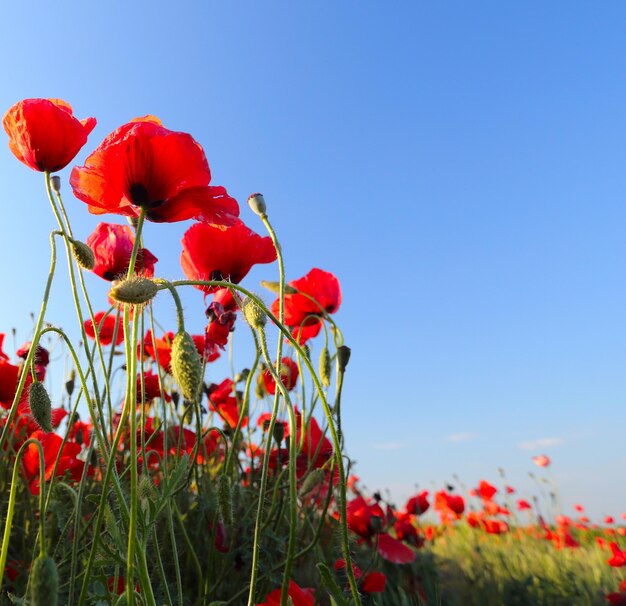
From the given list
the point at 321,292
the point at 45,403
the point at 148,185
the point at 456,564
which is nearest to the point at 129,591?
the point at 45,403

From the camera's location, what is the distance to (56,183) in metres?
1.28

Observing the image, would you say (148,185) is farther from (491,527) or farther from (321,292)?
(491,527)

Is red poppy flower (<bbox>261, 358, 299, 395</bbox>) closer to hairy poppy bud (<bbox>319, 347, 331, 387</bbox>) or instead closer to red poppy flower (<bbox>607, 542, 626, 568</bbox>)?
hairy poppy bud (<bbox>319, 347, 331, 387</bbox>)

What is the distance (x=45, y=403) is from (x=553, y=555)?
2573mm

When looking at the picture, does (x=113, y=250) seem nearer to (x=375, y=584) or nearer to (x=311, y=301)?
(x=311, y=301)

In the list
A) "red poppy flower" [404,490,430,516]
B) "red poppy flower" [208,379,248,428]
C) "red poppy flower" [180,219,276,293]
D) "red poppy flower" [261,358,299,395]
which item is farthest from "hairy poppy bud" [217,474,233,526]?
"red poppy flower" [404,490,430,516]

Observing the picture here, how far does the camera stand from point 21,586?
5.25 feet

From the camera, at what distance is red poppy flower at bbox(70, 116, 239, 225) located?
3.44 ft

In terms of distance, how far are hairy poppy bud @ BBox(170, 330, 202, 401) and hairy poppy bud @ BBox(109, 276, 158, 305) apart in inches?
3.4

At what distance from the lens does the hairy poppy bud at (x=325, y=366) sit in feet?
4.69

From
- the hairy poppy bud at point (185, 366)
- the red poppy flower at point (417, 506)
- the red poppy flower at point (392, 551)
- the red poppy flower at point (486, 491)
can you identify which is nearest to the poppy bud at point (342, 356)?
the hairy poppy bud at point (185, 366)

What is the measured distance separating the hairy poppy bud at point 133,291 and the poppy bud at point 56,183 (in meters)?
0.63

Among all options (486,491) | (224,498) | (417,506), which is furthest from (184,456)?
(486,491)

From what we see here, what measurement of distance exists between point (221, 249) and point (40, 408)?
0.57m
